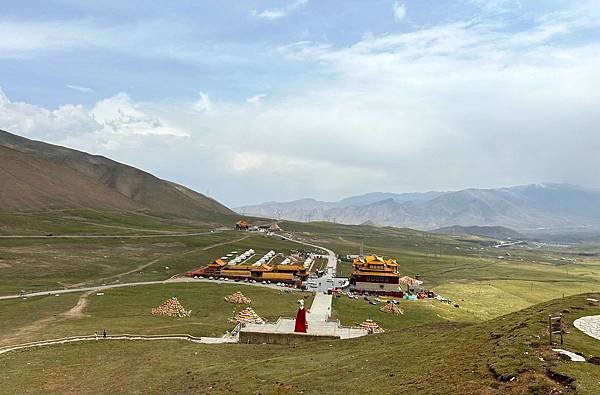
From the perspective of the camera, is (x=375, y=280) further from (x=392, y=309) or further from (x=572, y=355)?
(x=572, y=355)

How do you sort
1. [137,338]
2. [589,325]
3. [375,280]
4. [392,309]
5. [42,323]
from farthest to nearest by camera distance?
[375,280] < [392,309] < [42,323] < [137,338] < [589,325]

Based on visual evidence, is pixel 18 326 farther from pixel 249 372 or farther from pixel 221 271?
pixel 221 271

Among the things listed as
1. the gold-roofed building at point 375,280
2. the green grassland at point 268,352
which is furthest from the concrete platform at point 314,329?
the gold-roofed building at point 375,280

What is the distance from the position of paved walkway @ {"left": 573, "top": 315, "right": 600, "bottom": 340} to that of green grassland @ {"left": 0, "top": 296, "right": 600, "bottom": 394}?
942 mm

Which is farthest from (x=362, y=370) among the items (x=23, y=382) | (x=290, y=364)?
(x=23, y=382)

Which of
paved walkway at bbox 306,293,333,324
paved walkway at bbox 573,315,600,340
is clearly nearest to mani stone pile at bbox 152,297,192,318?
paved walkway at bbox 306,293,333,324

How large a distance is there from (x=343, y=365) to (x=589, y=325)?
60.2 feet

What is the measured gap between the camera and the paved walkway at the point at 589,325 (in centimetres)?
3309

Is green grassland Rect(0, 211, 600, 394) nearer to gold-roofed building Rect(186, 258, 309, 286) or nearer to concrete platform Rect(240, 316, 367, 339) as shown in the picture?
concrete platform Rect(240, 316, 367, 339)

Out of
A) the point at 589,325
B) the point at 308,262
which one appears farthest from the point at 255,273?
the point at 589,325

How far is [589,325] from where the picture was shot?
3531 centimetres

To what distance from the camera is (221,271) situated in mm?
127000

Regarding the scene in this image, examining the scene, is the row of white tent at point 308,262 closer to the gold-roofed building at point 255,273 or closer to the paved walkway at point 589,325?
the gold-roofed building at point 255,273

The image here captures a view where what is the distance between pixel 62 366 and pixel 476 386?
38381 mm
